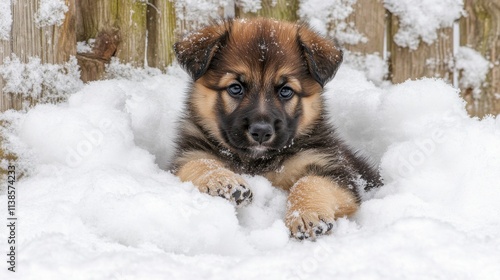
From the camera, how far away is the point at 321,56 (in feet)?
12.1

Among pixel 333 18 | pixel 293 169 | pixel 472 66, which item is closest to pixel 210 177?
pixel 293 169

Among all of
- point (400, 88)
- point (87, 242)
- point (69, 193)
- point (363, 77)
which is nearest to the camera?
point (87, 242)

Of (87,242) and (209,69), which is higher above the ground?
(209,69)

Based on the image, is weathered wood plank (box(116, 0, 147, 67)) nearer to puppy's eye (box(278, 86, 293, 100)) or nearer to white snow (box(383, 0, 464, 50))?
puppy's eye (box(278, 86, 293, 100))

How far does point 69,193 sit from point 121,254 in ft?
2.27

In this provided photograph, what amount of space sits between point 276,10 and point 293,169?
1449mm

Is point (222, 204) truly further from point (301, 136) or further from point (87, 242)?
point (301, 136)

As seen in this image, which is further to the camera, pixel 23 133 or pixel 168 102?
pixel 168 102

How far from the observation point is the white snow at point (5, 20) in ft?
11.6

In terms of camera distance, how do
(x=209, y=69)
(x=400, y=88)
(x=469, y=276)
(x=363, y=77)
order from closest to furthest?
(x=469, y=276) < (x=209, y=69) < (x=400, y=88) < (x=363, y=77)

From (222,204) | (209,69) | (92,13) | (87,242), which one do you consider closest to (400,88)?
(209,69)

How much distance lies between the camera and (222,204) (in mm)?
2965

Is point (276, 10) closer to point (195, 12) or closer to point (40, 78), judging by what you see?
point (195, 12)

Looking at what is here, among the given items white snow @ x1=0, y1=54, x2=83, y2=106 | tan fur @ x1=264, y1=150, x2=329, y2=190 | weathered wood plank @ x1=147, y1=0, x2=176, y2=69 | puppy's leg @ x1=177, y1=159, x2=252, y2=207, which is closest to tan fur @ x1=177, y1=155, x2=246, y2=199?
puppy's leg @ x1=177, y1=159, x2=252, y2=207
